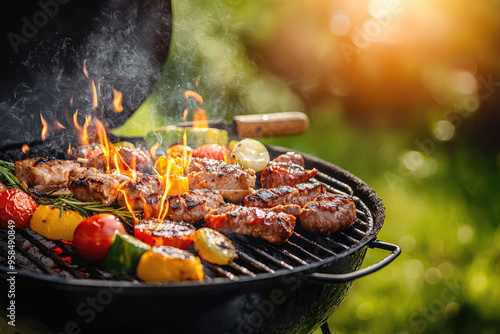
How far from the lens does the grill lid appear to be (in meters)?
3.64

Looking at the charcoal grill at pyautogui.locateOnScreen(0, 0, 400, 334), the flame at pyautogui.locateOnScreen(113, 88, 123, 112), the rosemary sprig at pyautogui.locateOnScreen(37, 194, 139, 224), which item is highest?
the flame at pyautogui.locateOnScreen(113, 88, 123, 112)

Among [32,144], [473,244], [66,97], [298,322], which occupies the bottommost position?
[473,244]

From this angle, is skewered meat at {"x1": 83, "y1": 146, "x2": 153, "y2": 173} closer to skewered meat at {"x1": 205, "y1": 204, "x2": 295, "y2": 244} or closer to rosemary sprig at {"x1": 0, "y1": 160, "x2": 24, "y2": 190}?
rosemary sprig at {"x1": 0, "y1": 160, "x2": 24, "y2": 190}

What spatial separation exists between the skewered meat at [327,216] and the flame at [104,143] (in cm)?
161

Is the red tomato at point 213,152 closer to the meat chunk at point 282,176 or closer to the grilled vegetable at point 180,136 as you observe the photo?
the grilled vegetable at point 180,136

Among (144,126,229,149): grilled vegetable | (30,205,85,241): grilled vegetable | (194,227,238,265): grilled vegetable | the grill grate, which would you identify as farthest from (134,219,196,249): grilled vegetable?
(144,126,229,149): grilled vegetable

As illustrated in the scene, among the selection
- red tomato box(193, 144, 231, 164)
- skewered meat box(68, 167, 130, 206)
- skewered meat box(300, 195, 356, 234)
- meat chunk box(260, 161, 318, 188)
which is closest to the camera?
skewered meat box(300, 195, 356, 234)

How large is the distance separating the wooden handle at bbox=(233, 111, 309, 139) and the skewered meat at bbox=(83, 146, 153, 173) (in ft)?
2.97

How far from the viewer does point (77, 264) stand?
2318 mm

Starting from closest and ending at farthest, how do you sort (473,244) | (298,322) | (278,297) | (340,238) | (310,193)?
(278,297)
(298,322)
(340,238)
(310,193)
(473,244)

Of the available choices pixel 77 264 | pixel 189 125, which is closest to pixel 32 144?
pixel 189 125

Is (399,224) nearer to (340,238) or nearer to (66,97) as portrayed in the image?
(340,238)

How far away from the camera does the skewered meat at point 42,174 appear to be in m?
3.02

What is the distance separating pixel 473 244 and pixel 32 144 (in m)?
4.86
